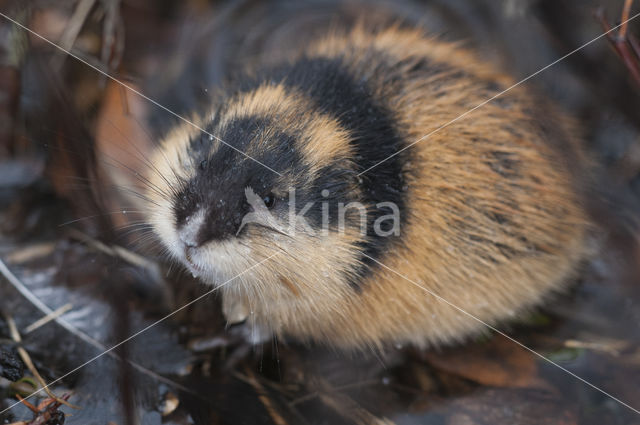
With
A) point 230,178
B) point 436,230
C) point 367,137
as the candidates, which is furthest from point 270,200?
point 436,230

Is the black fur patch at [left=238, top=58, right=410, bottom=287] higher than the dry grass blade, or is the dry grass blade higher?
the black fur patch at [left=238, top=58, right=410, bottom=287]

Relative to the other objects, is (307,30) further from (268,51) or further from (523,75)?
(523,75)

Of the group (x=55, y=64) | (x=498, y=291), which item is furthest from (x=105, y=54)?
(x=498, y=291)

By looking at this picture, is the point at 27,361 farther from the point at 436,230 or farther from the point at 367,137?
the point at 436,230

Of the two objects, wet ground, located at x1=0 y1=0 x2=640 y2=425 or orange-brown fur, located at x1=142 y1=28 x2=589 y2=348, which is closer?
orange-brown fur, located at x1=142 y1=28 x2=589 y2=348

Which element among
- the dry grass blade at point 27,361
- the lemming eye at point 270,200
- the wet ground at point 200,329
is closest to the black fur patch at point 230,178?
the lemming eye at point 270,200

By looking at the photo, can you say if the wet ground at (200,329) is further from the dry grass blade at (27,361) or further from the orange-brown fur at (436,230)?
the orange-brown fur at (436,230)

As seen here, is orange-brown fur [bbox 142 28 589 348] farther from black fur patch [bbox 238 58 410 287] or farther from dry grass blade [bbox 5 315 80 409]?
dry grass blade [bbox 5 315 80 409]

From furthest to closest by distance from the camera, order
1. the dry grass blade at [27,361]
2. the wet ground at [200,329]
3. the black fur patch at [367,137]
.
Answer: the wet ground at [200,329]
the black fur patch at [367,137]
the dry grass blade at [27,361]

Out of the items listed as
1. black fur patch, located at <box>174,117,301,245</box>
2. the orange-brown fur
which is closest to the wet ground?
the orange-brown fur

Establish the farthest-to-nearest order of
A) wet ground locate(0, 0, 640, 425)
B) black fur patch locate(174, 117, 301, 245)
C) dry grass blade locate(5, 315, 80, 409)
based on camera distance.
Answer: wet ground locate(0, 0, 640, 425) → dry grass blade locate(5, 315, 80, 409) → black fur patch locate(174, 117, 301, 245)

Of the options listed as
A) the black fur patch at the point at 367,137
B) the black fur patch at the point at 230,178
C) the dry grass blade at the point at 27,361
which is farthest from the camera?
the black fur patch at the point at 367,137
